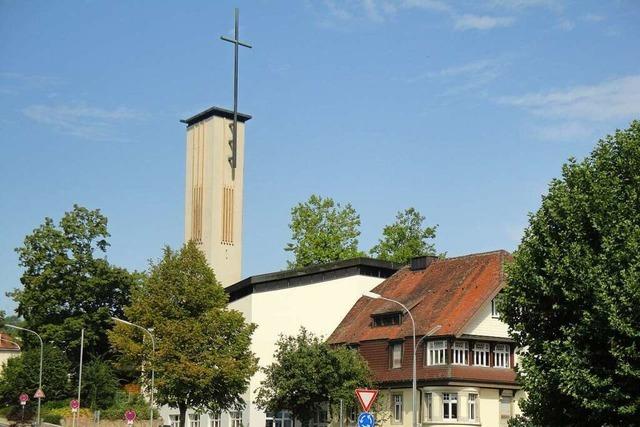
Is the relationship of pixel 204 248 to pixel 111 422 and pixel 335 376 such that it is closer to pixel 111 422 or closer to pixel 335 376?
pixel 111 422

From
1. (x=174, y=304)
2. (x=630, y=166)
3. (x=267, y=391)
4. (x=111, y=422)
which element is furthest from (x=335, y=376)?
(x=630, y=166)

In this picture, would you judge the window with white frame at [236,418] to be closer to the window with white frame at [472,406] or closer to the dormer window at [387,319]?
the dormer window at [387,319]

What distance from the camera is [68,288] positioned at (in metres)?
83.0

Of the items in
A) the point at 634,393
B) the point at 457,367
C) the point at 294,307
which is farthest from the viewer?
the point at 294,307

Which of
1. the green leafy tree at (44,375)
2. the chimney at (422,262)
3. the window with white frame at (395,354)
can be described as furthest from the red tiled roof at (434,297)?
the green leafy tree at (44,375)

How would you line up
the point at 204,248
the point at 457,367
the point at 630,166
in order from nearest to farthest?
1. the point at 630,166
2. the point at 457,367
3. the point at 204,248

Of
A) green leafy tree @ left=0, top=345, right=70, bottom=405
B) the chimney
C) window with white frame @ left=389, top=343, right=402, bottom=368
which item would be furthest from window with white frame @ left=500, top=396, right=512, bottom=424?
green leafy tree @ left=0, top=345, right=70, bottom=405

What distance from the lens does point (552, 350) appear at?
101 feet

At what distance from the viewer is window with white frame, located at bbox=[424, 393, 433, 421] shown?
5484 centimetres

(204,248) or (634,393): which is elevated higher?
(204,248)

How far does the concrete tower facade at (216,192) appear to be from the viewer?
79.6 metres

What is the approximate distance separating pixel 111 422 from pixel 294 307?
15363mm

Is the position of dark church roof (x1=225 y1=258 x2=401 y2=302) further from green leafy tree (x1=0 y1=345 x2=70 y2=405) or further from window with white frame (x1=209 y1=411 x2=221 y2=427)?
green leafy tree (x1=0 y1=345 x2=70 y2=405)

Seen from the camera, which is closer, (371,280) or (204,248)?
(371,280)
